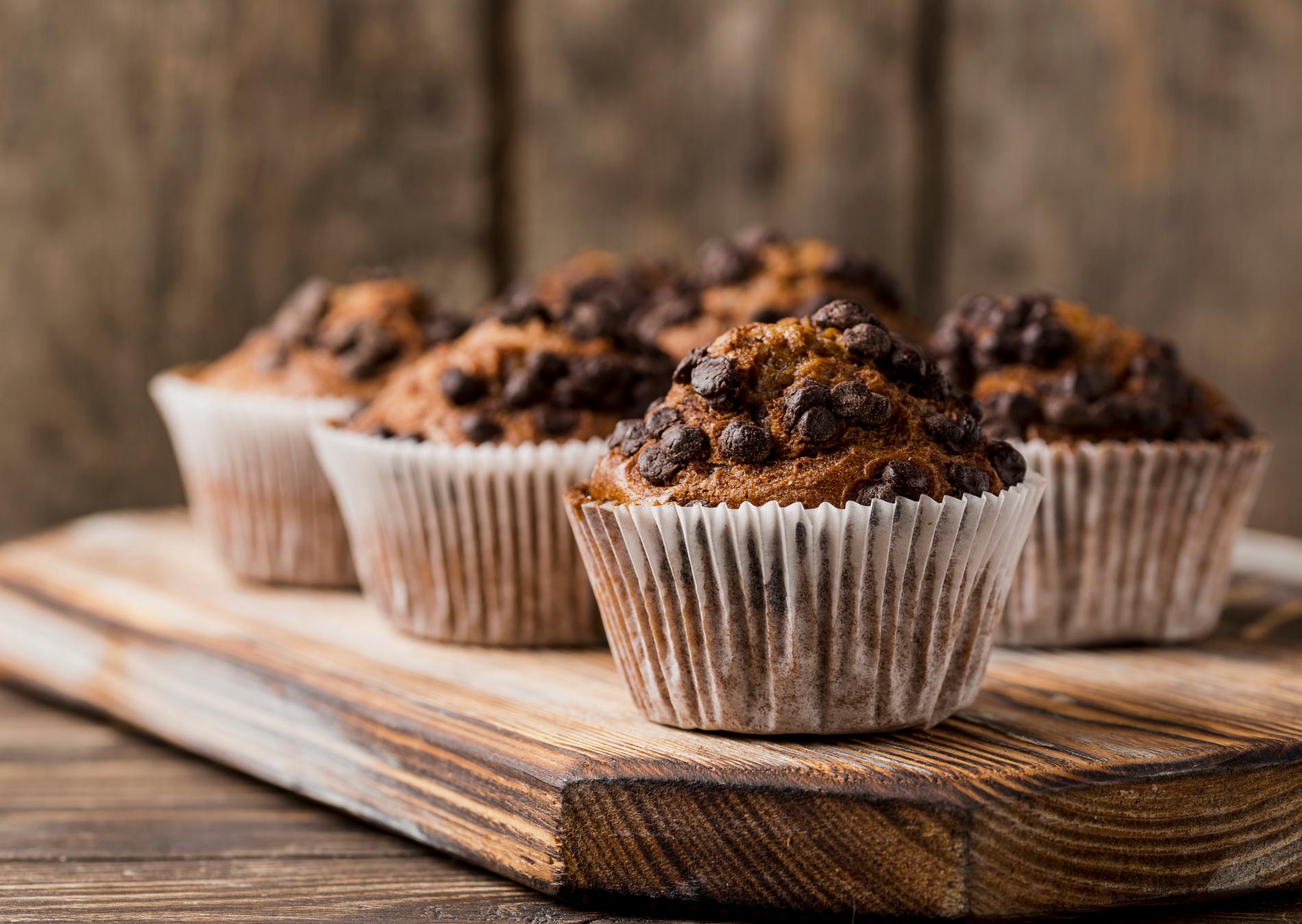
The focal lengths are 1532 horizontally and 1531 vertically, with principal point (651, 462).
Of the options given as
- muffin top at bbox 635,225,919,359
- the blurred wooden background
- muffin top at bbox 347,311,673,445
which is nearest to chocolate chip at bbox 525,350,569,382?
muffin top at bbox 347,311,673,445

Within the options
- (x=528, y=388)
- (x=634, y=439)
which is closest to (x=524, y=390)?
(x=528, y=388)

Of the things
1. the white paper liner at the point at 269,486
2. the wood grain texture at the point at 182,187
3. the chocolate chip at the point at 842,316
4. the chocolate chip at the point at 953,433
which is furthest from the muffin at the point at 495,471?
the wood grain texture at the point at 182,187

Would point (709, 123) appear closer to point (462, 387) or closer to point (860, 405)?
point (462, 387)

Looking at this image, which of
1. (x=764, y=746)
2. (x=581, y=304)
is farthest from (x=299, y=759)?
(x=581, y=304)

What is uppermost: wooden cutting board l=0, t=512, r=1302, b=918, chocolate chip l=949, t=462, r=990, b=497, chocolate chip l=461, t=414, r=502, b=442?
chocolate chip l=949, t=462, r=990, b=497

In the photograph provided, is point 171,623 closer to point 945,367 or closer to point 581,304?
point 581,304

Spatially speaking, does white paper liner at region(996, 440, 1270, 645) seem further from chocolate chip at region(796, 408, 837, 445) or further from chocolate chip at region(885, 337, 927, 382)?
chocolate chip at region(796, 408, 837, 445)
